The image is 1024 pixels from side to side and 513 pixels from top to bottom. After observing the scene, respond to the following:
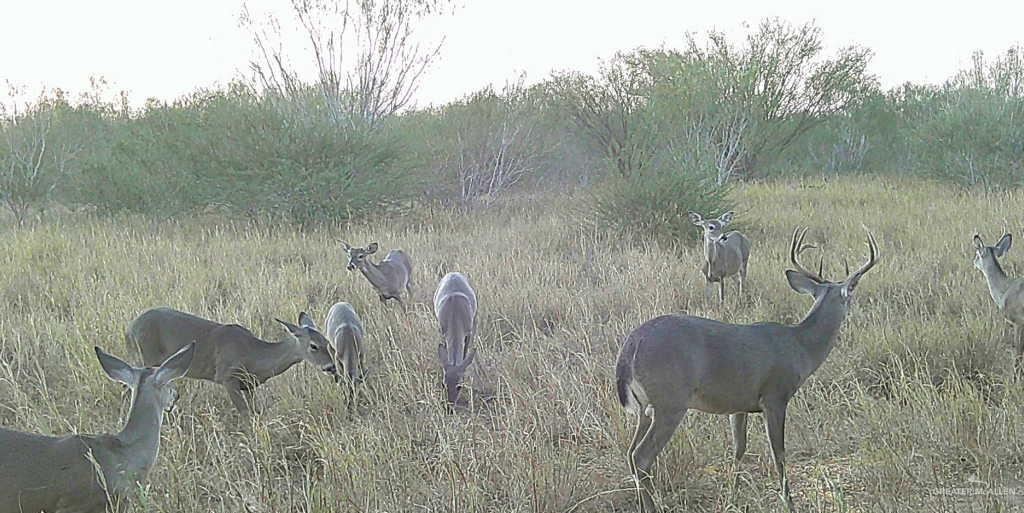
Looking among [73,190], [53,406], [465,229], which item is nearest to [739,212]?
[465,229]

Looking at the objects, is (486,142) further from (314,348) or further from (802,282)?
(802,282)

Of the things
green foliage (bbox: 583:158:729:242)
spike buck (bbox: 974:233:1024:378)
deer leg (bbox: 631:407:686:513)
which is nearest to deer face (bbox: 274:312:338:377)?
deer leg (bbox: 631:407:686:513)

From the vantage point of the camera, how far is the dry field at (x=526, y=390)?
374cm

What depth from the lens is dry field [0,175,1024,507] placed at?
374 centimetres

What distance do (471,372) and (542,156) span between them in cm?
1769

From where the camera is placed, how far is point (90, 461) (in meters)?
3.38

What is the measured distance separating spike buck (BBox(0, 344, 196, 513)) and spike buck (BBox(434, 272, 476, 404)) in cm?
193

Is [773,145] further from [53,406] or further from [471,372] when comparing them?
[53,406]

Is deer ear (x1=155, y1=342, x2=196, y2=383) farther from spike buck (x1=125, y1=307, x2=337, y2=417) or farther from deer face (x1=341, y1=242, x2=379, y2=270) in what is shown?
deer face (x1=341, y1=242, x2=379, y2=270)

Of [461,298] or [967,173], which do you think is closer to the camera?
[461,298]

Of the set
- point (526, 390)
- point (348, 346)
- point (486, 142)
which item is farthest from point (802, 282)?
point (486, 142)

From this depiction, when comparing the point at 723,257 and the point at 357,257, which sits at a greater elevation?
the point at 357,257

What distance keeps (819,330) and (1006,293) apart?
3.08 meters

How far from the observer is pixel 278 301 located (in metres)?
7.52
